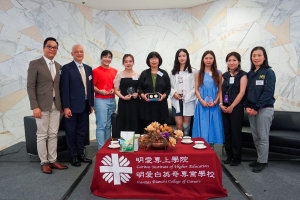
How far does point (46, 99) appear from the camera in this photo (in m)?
2.85

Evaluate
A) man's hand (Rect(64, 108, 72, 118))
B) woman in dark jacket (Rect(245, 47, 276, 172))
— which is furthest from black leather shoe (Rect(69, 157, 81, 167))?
woman in dark jacket (Rect(245, 47, 276, 172))

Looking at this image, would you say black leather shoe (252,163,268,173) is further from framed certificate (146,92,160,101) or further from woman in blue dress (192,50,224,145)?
framed certificate (146,92,160,101)

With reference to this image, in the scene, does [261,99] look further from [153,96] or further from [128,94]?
[128,94]

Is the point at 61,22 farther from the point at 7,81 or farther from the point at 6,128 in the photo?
the point at 6,128

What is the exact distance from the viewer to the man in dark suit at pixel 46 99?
2.81 metres

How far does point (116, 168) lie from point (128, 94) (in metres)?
1.37

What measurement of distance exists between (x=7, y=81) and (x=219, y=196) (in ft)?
12.6

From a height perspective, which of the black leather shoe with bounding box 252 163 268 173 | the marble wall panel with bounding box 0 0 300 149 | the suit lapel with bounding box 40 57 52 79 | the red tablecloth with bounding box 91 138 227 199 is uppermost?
the marble wall panel with bounding box 0 0 300 149

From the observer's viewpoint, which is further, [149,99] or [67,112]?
[149,99]

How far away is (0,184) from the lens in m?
2.64

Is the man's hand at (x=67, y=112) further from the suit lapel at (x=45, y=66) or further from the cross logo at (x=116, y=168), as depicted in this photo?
the cross logo at (x=116, y=168)

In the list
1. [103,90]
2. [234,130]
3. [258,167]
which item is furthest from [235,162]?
[103,90]

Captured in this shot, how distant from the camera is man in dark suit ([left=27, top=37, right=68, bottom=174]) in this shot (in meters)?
2.81

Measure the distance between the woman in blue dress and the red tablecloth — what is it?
1.00 meters
